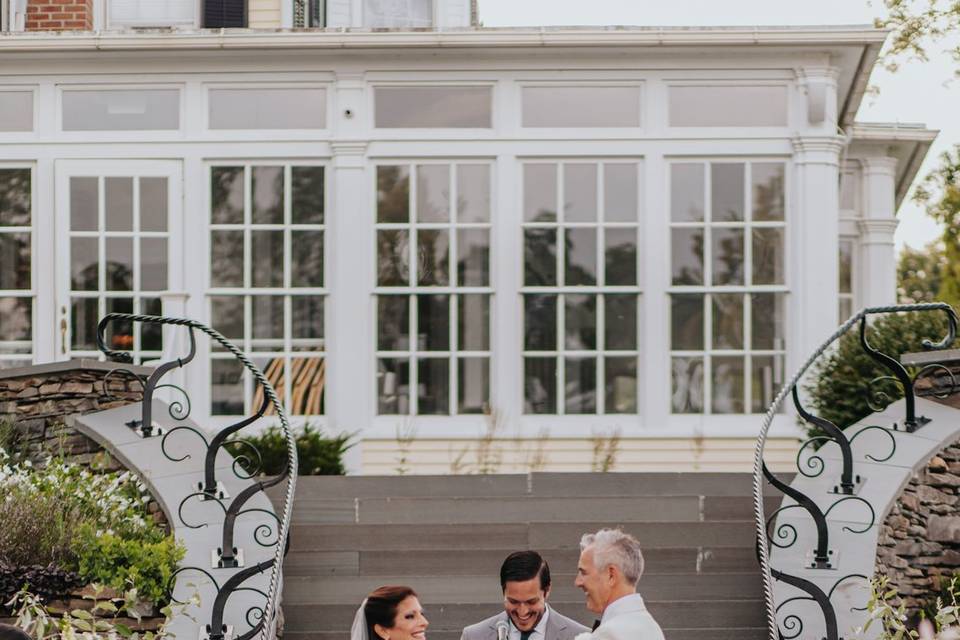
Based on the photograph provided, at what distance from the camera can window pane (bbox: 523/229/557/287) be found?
1105cm

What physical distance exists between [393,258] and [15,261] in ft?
10.4

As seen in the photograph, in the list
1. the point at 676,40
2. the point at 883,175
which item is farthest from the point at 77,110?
the point at 883,175

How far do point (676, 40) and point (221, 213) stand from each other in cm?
401

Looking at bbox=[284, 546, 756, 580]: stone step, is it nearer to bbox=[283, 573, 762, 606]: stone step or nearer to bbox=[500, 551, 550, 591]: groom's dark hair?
bbox=[283, 573, 762, 606]: stone step

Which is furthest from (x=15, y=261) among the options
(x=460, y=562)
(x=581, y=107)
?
(x=460, y=562)

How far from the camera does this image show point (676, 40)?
10812mm

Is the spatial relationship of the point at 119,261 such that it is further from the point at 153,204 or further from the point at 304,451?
the point at 304,451

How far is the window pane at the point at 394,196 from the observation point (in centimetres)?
1112

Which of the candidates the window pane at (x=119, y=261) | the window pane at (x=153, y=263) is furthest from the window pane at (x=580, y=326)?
the window pane at (x=119, y=261)

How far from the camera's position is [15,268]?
11188 millimetres

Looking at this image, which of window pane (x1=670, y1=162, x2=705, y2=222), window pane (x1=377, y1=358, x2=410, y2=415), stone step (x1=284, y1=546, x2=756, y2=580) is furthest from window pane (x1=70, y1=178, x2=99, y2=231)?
window pane (x1=670, y1=162, x2=705, y2=222)

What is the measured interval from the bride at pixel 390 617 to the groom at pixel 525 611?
1.78 feet

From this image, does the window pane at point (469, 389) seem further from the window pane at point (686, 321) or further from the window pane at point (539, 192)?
the window pane at point (686, 321)

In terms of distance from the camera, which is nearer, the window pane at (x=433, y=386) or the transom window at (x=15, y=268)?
the window pane at (x=433, y=386)
